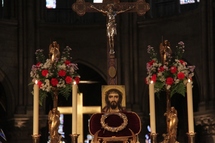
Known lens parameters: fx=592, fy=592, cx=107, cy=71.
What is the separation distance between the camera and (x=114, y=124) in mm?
8523

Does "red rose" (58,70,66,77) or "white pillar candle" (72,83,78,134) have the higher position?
"red rose" (58,70,66,77)

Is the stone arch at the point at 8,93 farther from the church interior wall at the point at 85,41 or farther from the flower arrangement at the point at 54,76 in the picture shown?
the flower arrangement at the point at 54,76

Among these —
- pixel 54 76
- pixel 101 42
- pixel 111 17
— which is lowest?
pixel 54 76

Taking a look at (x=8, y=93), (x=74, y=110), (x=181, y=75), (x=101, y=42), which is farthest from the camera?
(x=101, y=42)

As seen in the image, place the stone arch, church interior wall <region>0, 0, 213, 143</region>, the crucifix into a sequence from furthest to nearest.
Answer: the stone arch → church interior wall <region>0, 0, 213, 143</region> → the crucifix

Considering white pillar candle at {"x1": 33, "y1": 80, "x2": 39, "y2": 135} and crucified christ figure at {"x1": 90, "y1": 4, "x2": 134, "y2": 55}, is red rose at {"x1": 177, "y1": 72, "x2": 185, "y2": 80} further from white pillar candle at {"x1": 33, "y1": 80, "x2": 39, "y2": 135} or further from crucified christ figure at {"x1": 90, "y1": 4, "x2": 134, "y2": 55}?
white pillar candle at {"x1": 33, "y1": 80, "x2": 39, "y2": 135}

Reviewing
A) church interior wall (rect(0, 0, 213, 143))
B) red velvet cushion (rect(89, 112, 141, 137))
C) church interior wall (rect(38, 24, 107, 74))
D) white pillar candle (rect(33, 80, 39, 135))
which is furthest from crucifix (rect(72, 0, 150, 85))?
church interior wall (rect(38, 24, 107, 74))

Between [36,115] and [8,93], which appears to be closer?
[36,115]

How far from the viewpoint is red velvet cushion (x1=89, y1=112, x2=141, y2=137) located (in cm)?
848

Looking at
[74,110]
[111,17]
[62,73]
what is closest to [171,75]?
[62,73]

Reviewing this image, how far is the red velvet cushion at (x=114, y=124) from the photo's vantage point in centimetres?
848

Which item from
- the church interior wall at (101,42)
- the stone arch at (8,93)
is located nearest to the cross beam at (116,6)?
the church interior wall at (101,42)

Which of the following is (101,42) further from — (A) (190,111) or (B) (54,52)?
(A) (190,111)

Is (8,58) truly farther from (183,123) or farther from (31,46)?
(183,123)
